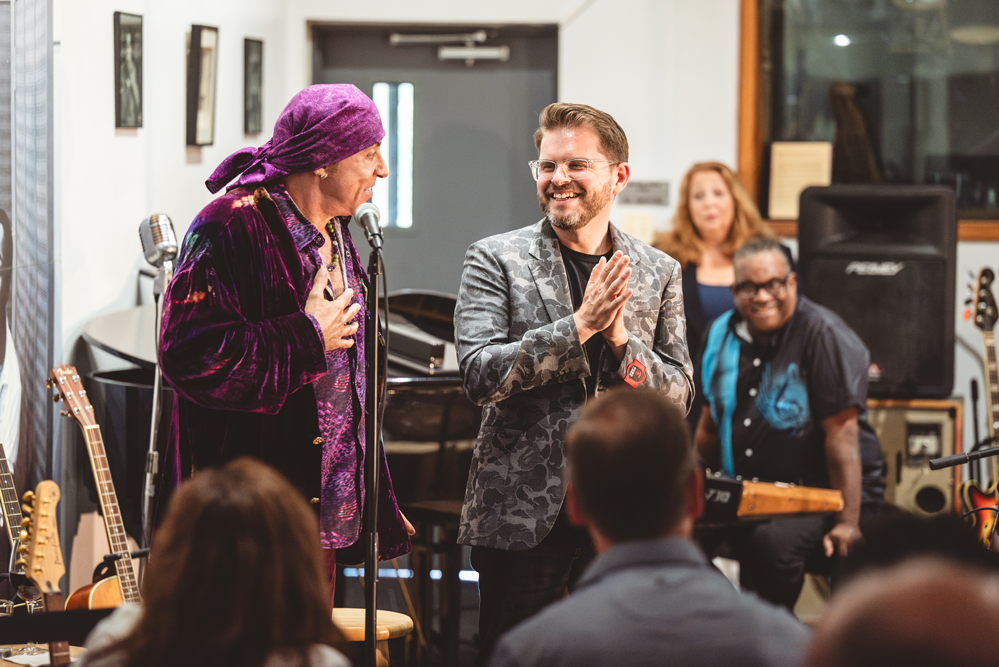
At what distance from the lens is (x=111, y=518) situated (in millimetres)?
2711

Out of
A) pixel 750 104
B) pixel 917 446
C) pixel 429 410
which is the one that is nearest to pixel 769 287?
pixel 917 446

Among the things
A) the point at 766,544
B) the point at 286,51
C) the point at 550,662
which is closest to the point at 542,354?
the point at 550,662

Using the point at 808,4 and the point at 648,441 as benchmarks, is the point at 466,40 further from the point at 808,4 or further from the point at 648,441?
the point at 648,441

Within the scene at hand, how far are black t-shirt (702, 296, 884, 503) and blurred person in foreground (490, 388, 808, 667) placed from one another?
2.33 metres

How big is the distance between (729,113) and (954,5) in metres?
1.14

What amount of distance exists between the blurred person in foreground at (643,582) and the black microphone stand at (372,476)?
746mm

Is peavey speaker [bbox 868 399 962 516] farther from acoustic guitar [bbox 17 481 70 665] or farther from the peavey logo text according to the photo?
acoustic guitar [bbox 17 481 70 665]

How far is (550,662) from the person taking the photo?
1078 millimetres

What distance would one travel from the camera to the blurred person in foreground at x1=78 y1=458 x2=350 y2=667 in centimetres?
108

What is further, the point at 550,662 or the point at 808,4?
the point at 808,4

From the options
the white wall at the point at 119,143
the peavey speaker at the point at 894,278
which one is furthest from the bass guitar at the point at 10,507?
the peavey speaker at the point at 894,278

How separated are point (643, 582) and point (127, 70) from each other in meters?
3.05

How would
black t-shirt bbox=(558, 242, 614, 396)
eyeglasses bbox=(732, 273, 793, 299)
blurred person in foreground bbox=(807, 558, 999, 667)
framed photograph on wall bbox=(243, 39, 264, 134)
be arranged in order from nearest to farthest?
blurred person in foreground bbox=(807, 558, 999, 667) < black t-shirt bbox=(558, 242, 614, 396) < eyeglasses bbox=(732, 273, 793, 299) < framed photograph on wall bbox=(243, 39, 264, 134)

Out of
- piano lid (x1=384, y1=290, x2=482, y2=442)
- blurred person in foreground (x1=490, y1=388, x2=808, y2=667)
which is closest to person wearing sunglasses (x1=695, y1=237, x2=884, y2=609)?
piano lid (x1=384, y1=290, x2=482, y2=442)
